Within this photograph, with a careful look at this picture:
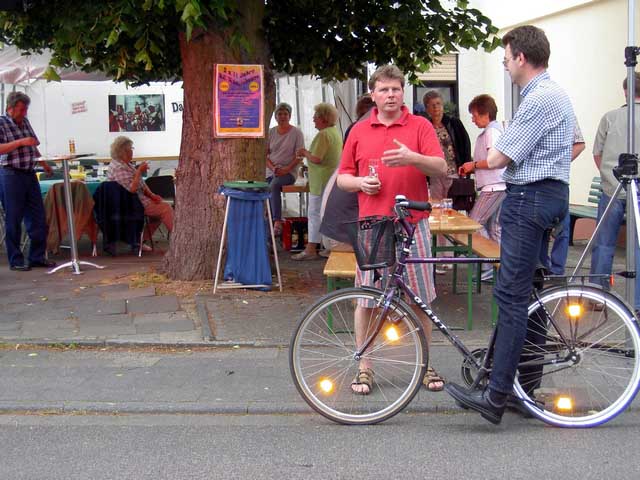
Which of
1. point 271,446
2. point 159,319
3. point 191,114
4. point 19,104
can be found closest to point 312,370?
point 271,446

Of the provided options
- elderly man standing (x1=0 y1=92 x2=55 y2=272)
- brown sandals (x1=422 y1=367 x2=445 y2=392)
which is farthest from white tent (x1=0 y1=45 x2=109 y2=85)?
brown sandals (x1=422 y1=367 x2=445 y2=392)

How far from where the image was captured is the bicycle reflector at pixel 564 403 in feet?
16.1

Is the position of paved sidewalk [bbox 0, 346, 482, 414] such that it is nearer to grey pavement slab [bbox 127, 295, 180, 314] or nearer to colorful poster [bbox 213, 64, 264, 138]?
grey pavement slab [bbox 127, 295, 180, 314]

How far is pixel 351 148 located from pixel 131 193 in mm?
6289

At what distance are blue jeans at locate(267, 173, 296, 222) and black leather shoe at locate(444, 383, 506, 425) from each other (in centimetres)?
744

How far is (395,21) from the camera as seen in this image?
8469 mm

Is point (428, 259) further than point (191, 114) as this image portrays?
No

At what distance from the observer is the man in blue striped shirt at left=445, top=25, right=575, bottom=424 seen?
455cm

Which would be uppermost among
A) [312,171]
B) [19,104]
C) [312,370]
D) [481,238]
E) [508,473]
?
[19,104]

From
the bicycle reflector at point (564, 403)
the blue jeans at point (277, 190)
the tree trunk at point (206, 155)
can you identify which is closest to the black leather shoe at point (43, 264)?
the tree trunk at point (206, 155)

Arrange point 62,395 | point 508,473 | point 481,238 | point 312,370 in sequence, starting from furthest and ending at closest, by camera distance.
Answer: point 481,238 → point 62,395 → point 312,370 → point 508,473

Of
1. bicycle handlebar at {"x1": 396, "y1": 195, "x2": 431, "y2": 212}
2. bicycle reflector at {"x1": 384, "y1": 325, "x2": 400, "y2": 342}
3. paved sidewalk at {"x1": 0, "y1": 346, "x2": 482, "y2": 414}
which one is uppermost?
bicycle handlebar at {"x1": 396, "y1": 195, "x2": 431, "y2": 212}

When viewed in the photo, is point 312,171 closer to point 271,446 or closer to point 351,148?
point 351,148

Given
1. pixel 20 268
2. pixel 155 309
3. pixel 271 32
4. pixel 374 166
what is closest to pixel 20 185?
pixel 20 268
